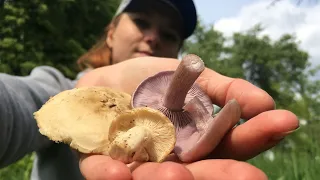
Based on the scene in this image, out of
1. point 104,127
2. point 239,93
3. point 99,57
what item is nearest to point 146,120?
point 104,127

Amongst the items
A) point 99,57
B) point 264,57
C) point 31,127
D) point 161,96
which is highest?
point 161,96

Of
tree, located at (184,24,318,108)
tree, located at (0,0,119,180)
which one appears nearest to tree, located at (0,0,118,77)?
tree, located at (0,0,119,180)

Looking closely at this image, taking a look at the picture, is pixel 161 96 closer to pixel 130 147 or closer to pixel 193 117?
pixel 193 117

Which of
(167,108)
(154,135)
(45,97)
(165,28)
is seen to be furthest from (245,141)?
(165,28)

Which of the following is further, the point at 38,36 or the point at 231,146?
the point at 38,36

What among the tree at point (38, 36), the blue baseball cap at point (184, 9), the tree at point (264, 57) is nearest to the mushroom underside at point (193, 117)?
the blue baseball cap at point (184, 9)

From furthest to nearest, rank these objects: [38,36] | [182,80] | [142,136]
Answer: [38,36] < [182,80] < [142,136]

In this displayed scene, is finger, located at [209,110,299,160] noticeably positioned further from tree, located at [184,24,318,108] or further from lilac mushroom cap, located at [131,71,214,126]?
tree, located at [184,24,318,108]
